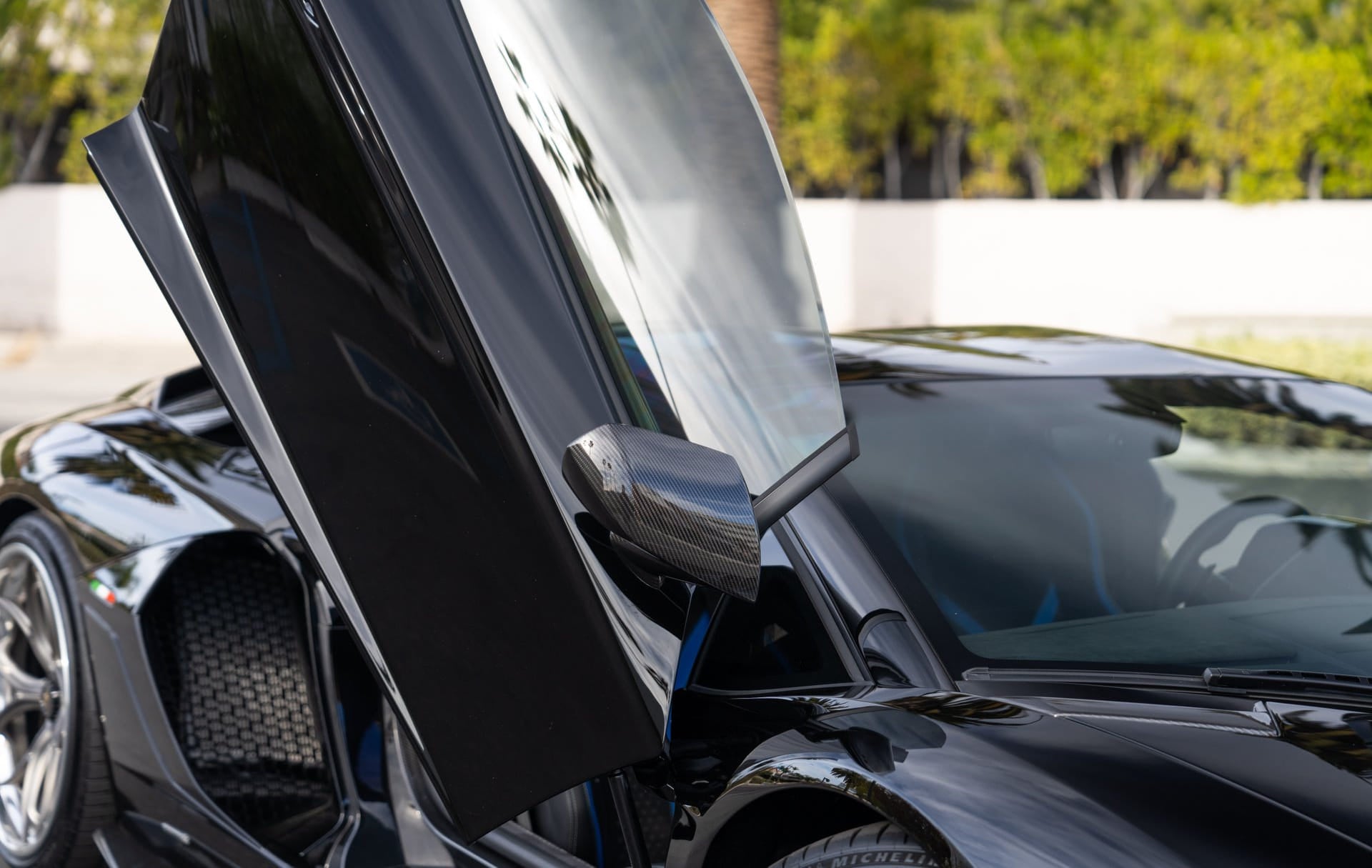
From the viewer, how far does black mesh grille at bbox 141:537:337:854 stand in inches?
99.9

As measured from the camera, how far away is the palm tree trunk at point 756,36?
7.53 metres

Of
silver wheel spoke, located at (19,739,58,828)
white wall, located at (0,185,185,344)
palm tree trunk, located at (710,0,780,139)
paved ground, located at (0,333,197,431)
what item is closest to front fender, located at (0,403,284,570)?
silver wheel spoke, located at (19,739,58,828)

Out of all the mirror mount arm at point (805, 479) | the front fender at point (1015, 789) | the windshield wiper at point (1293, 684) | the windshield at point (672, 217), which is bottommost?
the front fender at point (1015, 789)

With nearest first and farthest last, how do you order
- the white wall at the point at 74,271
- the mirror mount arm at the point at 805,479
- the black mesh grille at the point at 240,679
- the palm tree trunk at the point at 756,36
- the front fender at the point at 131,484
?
the mirror mount arm at the point at 805,479, the black mesh grille at the point at 240,679, the front fender at the point at 131,484, the palm tree trunk at the point at 756,36, the white wall at the point at 74,271

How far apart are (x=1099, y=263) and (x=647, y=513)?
1660 cm

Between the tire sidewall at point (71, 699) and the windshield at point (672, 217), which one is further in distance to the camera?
the tire sidewall at point (71, 699)

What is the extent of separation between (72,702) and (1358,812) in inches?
91.6

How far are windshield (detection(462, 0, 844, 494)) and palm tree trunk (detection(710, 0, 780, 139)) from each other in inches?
228

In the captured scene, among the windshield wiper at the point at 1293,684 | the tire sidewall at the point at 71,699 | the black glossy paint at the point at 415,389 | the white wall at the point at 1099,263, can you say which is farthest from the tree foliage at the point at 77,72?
the windshield wiper at the point at 1293,684

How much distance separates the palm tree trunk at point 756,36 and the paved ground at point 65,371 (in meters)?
6.02

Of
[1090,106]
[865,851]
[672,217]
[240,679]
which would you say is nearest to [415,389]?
[672,217]

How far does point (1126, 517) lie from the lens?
2324 mm

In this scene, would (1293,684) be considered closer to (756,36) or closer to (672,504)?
(672,504)

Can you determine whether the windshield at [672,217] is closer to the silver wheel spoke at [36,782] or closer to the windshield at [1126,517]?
the windshield at [1126,517]
